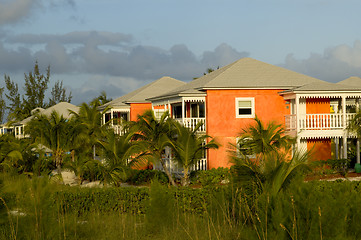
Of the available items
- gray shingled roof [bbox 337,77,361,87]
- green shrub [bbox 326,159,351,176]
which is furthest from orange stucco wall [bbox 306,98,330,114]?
gray shingled roof [bbox 337,77,361,87]

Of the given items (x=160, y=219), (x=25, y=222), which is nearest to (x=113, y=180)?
(x=160, y=219)

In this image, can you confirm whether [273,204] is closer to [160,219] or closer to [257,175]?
[257,175]

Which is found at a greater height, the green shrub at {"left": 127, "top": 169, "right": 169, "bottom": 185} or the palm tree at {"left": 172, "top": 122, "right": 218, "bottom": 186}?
the palm tree at {"left": 172, "top": 122, "right": 218, "bottom": 186}

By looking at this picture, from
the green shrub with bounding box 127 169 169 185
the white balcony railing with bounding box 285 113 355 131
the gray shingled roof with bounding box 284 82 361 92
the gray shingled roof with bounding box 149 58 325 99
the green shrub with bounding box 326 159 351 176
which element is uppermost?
the gray shingled roof with bounding box 149 58 325 99

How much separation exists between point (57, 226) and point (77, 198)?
7.35 metres

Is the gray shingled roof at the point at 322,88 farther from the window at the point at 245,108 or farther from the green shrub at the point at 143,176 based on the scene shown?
the green shrub at the point at 143,176

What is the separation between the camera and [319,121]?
2788cm

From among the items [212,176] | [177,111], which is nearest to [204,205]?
[212,176]

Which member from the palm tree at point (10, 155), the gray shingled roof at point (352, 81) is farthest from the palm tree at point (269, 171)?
the gray shingled roof at point (352, 81)

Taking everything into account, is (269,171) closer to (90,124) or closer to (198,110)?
(198,110)

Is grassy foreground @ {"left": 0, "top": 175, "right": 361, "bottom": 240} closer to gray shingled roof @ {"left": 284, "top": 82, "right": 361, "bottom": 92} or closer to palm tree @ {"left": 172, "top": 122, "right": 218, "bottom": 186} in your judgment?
palm tree @ {"left": 172, "top": 122, "right": 218, "bottom": 186}

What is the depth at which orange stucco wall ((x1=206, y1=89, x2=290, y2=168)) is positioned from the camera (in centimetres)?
2716

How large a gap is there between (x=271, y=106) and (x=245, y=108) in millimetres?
1602

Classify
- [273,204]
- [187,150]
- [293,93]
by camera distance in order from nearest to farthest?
[273,204]
[187,150]
[293,93]
